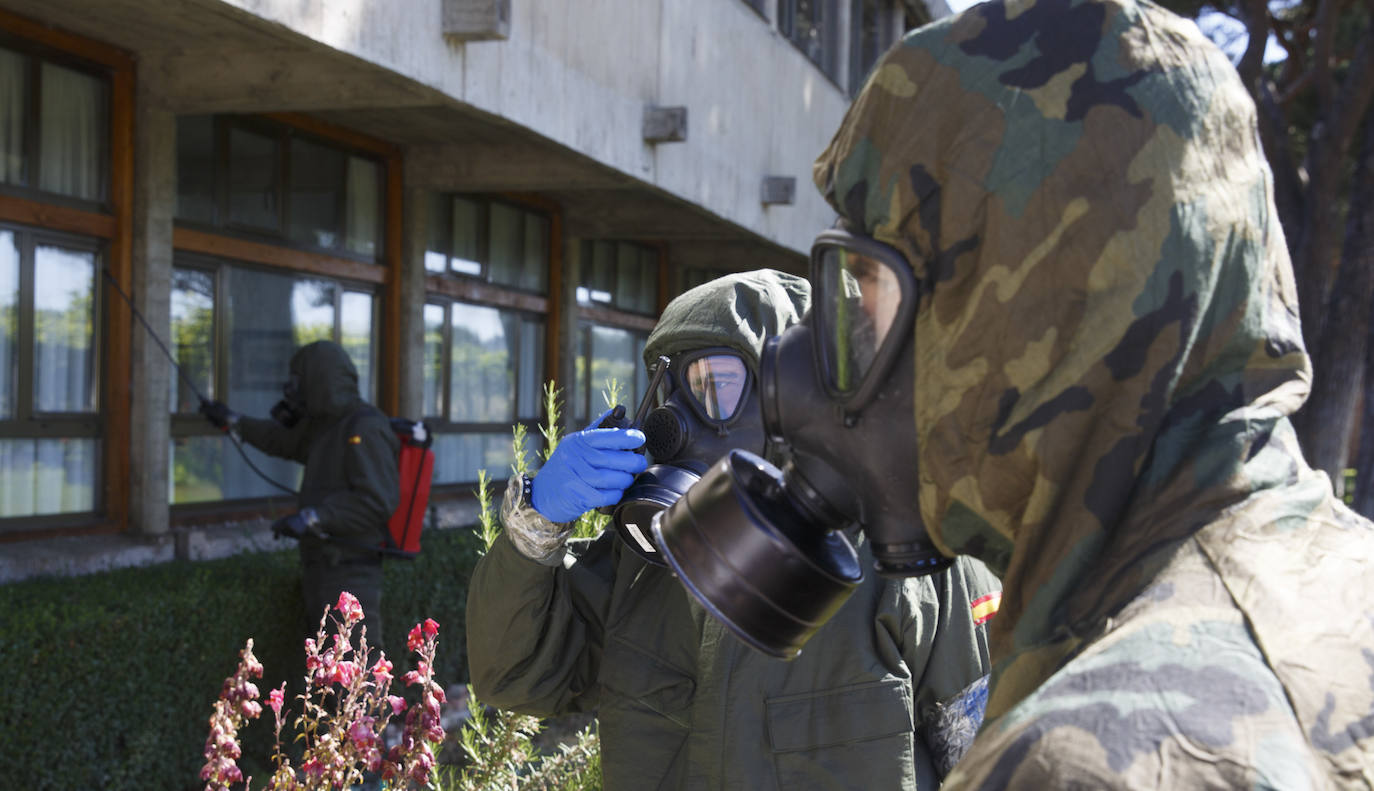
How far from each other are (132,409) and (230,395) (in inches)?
31.0

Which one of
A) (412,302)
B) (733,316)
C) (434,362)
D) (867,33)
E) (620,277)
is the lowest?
(434,362)

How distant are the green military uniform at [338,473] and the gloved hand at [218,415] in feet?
0.18

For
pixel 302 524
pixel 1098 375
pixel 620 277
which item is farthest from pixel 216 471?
pixel 1098 375

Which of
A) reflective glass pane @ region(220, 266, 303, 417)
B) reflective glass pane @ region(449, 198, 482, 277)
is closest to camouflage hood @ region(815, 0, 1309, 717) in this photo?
reflective glass pane @ region(220, 266, 303, 417)

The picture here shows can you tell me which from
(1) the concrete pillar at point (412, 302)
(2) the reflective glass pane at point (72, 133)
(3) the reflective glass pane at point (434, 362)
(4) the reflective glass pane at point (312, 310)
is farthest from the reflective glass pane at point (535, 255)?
(2) the reflective glass pane at point (72, 133)

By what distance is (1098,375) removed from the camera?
886 mm

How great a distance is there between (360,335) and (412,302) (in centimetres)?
44

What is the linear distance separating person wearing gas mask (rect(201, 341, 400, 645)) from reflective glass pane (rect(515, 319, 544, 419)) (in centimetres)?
373

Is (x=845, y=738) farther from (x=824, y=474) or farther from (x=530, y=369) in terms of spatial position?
(x=530, y=369)

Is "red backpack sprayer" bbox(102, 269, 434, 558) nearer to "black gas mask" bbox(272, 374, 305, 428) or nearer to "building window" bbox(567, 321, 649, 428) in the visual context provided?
"black gas mask" bbox(272, 374, 305, 428)

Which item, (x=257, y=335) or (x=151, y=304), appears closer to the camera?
(x=151, y=304)

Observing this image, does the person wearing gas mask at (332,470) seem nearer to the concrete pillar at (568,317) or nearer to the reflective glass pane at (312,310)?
the reflective glass pane at (312,310)

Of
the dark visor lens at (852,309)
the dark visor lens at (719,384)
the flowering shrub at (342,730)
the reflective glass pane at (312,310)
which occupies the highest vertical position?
the reflective glass pane at (312,310)

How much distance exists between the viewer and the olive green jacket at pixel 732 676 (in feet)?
6.81
